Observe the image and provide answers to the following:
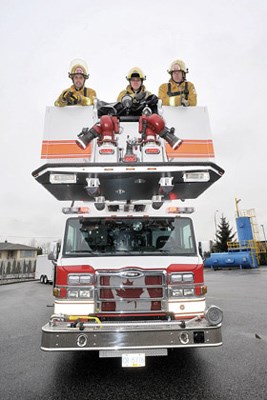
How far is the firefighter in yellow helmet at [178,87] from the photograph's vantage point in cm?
534

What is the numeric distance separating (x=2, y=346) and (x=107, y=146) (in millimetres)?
4439

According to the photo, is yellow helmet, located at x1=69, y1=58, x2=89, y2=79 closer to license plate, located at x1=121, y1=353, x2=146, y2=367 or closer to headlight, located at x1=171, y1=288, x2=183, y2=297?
headlight, located at x1=171, y1=288, x2=183, y2=297

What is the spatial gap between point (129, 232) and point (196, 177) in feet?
4.38

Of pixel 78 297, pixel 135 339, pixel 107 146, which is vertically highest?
pixel 107 146

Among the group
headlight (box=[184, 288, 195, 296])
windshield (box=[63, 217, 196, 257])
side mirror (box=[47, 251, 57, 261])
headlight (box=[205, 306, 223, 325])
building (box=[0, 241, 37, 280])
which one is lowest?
headlight (box=[205, 306, 223, 325])

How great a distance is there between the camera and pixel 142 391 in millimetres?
3428

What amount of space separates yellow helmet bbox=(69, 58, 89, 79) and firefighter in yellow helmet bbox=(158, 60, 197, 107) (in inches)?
65.5

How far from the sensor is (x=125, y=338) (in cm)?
315

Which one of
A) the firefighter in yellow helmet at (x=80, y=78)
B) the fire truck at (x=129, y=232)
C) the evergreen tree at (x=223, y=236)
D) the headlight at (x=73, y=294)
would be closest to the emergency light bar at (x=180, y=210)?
the fire truck at (x=129, y=232)

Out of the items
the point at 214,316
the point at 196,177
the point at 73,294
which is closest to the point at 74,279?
the point at 73,294

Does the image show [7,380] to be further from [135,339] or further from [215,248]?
[215,248]

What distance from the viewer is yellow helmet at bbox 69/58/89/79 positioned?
6016 mm

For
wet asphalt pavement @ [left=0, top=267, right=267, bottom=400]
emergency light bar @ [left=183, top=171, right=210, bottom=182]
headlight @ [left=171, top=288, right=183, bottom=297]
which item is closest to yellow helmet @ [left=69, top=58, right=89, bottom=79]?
emergency light bar @ [left=183, top=171, right=210, bottom=182]

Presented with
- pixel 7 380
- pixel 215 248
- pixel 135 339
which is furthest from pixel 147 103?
pixel 215 248
